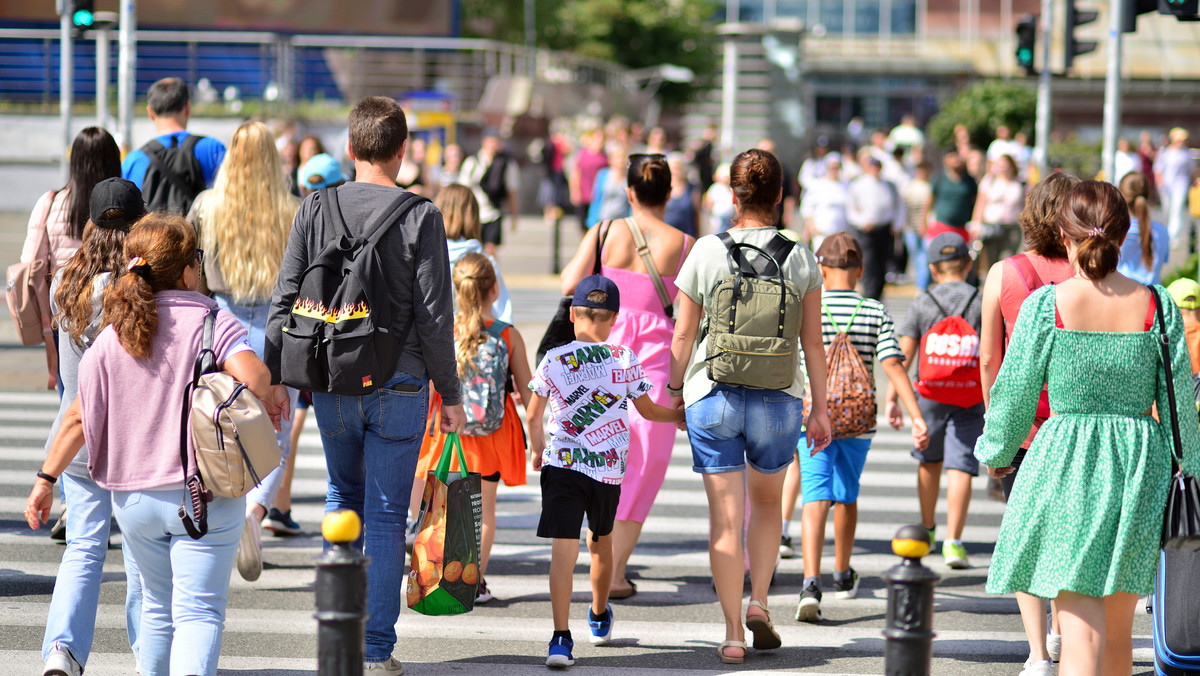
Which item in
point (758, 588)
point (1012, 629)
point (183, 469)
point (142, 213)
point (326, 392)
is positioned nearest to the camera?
point (183, 469)

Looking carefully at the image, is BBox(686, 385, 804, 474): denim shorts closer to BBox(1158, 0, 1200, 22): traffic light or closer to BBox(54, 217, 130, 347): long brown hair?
BBox(54, 217, 130, 347): long brown hair

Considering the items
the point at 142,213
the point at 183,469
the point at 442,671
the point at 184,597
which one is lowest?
the point at 442,671

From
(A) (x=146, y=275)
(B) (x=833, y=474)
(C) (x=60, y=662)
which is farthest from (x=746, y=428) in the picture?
(C) (x=60, y=662)

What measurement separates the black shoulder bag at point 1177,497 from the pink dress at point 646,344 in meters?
2.48

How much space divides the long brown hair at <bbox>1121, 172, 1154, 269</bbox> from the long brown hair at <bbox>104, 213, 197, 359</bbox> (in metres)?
6.82

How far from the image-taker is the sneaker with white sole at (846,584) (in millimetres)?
6230

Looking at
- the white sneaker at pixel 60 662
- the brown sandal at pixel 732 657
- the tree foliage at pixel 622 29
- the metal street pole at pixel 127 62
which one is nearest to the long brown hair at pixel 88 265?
the white sneaker at pixel 60 662

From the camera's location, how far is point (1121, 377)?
4.07 m

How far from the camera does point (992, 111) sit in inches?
1448

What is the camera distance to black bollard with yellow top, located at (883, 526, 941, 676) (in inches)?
139

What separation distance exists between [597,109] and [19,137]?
630 inches

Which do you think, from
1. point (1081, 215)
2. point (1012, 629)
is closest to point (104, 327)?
point (1081, 215)

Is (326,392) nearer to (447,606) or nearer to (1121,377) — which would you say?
(447,606)

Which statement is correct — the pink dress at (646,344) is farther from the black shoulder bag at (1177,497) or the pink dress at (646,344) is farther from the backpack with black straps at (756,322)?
the black shoulder bag at (1177,497)
